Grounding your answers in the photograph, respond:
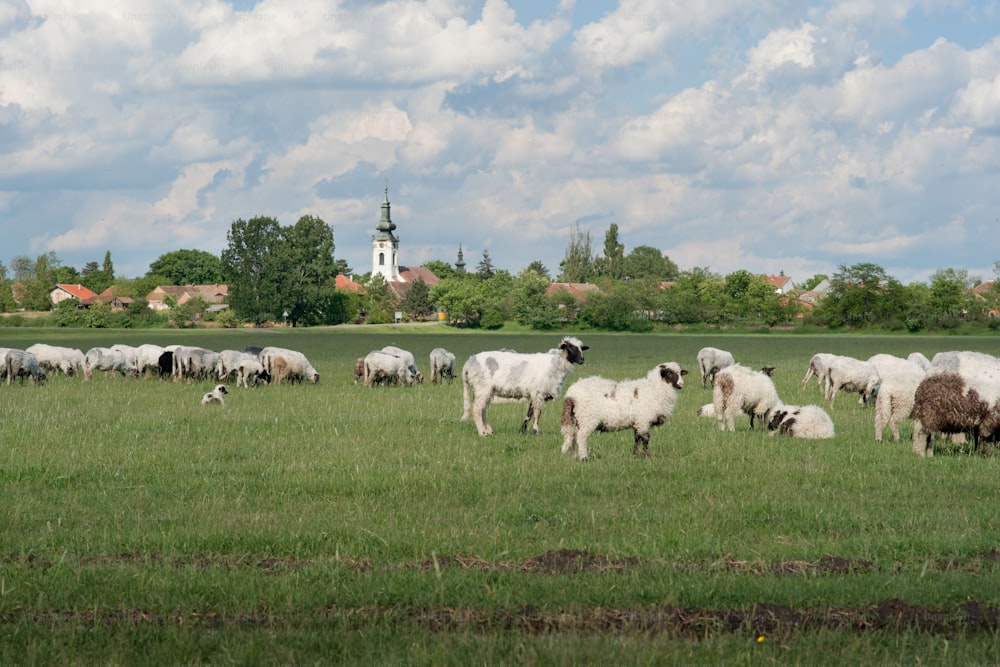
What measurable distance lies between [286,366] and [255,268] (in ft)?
319

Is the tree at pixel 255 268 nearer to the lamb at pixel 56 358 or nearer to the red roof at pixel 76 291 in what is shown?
the red roof at pixel 76 291

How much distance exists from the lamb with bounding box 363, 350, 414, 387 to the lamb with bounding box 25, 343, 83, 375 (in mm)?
11573

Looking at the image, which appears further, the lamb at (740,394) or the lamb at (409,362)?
the lamb at (409,362)

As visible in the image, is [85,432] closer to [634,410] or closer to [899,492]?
[634,410]

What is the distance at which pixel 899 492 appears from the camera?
43.5ft

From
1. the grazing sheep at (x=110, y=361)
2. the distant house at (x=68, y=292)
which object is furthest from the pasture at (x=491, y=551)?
the distant house at (x=68, y=292)

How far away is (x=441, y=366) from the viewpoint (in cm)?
3634

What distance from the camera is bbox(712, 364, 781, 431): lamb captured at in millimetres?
19922

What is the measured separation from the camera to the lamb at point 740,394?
1992cm

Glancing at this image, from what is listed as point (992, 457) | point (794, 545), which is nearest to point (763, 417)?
point (992, 457)

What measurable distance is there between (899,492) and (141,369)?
2908cm

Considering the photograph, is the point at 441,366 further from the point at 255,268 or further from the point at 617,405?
the point at 255,268

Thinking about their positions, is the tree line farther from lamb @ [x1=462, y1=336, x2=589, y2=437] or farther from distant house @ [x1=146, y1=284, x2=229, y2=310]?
lamb @ [x1=462, y1=336, x2=589, y2=437]

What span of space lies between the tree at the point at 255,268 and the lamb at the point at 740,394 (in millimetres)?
110618
